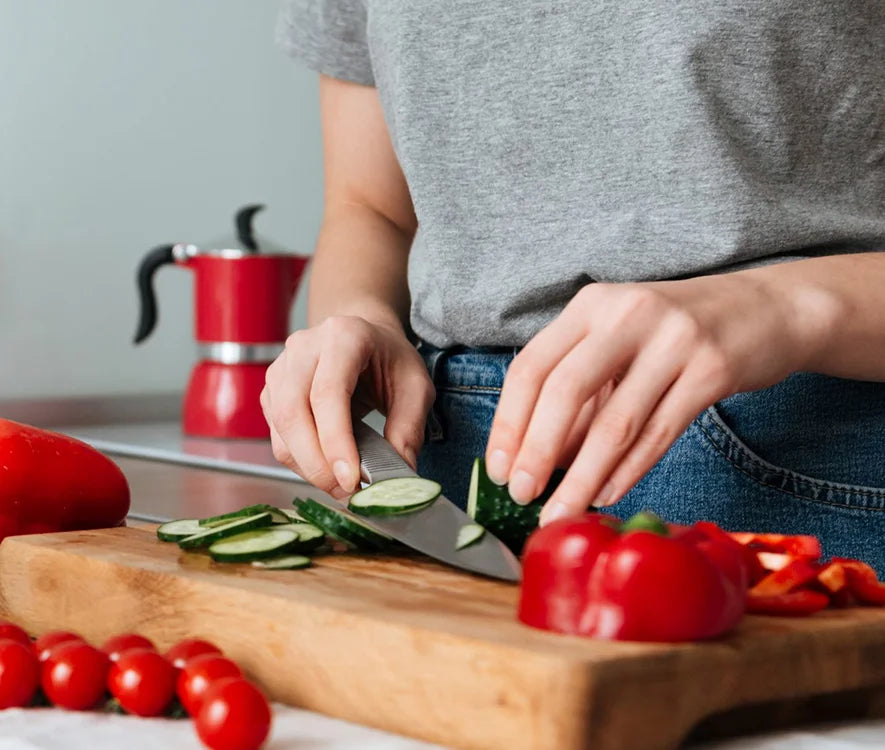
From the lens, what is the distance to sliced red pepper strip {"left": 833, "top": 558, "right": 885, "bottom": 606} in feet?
2.86

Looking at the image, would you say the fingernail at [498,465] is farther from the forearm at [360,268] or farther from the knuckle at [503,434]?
the forearm at [360,268]

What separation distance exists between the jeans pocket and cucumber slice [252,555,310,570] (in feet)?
1.24

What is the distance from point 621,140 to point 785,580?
474 mm

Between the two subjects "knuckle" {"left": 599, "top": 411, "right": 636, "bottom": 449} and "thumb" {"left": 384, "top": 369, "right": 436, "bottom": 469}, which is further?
"thumb" {"left": 384, "top": 369, "right": 436, "bottom": 469}

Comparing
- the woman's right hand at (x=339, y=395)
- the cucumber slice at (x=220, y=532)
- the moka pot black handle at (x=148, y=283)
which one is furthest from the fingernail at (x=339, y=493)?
the moka pot black handle at (x=148, y=283)

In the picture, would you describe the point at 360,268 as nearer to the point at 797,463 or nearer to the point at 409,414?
the point at 409,414

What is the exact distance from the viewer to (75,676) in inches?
31.0

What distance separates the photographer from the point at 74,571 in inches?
39.7

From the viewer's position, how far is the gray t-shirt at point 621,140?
3.63ft

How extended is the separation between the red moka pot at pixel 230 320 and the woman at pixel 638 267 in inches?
47.0

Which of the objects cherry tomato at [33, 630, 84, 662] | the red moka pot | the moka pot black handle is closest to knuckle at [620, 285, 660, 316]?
cherry tomato at [33, 630, 84, 662]

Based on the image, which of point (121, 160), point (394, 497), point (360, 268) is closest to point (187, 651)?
point (394, 497)

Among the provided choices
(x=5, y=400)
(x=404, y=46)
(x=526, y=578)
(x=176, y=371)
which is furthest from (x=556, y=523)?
(x=176, y=371)

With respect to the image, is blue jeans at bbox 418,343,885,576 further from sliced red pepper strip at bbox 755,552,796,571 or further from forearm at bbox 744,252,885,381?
sliced red pepper strip at bbox 755,552,796,571
